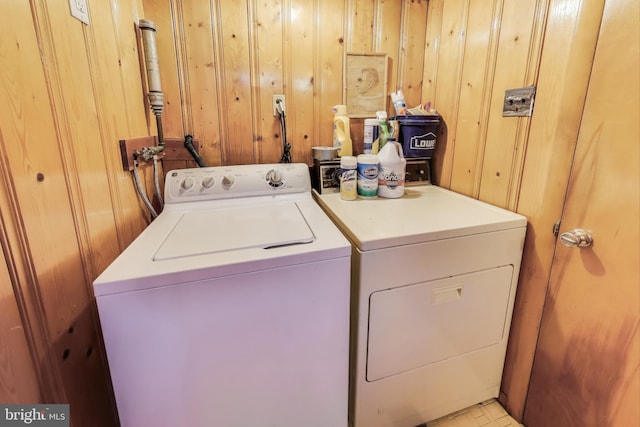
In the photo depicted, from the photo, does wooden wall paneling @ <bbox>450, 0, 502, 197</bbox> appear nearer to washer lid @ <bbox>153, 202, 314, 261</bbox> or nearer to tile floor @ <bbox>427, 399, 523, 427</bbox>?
washer lid @ <bbox>153, 202, 314, 261</bbox>

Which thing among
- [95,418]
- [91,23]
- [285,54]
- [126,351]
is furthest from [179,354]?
[285,54]

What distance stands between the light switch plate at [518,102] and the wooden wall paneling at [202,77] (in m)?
1.36

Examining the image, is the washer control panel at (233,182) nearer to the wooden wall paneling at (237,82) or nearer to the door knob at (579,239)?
the wooden wall paneling at (237,82)

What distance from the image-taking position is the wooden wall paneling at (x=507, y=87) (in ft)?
3.83

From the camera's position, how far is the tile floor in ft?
4.46

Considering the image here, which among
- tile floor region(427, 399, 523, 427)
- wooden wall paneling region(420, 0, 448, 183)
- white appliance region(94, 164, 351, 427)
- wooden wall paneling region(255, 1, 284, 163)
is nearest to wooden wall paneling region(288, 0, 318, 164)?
wooden wall paneling region(255, 1, 284, 163)

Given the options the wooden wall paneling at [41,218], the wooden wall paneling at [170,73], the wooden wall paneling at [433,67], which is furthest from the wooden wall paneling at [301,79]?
the wooden wall paneling at [41,218]

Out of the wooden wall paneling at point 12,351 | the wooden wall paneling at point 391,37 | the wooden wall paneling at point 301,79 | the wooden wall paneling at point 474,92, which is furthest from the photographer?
the wooden wall paneling at point 391,37

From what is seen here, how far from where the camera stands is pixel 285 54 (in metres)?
1.60

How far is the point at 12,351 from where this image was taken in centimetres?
70

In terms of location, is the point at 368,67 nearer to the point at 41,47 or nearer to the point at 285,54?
the point at 285,54

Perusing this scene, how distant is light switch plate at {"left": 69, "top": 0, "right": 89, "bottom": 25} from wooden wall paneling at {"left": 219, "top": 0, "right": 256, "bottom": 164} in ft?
1.99

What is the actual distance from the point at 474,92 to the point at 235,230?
4.16ft

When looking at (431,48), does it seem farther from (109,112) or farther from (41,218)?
(41,218)
